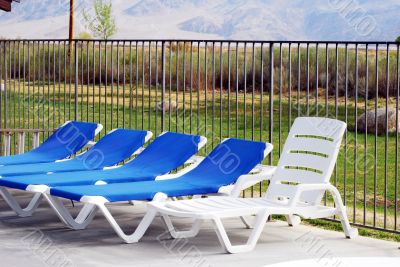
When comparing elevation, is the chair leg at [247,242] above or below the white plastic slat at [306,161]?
below

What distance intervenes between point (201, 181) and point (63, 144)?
2.64 m

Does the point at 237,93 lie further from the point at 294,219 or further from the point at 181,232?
the point at 181,232

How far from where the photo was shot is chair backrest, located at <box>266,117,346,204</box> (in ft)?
25.4

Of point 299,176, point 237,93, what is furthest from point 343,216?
point 237,93

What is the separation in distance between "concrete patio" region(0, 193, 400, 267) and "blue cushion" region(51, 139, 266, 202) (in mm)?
375

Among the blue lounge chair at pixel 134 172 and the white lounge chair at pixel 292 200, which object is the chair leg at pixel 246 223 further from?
the blue lounge chair at pixel 134 172

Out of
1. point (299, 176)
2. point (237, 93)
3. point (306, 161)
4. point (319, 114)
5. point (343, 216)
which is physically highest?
point (237, 93)

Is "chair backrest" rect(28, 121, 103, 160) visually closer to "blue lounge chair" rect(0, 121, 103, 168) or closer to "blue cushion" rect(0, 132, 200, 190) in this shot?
"blue lounge chair" rect(0, 121, 103, 168)

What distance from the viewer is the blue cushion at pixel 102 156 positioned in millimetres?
9365

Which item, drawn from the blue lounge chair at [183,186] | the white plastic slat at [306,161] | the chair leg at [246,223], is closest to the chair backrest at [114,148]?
the blue lounge chair at [183,186]

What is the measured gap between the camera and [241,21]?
12125 centimetres

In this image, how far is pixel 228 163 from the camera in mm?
8539

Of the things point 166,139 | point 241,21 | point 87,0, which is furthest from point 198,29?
point 166,139

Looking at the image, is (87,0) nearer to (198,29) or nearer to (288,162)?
(198,29)
